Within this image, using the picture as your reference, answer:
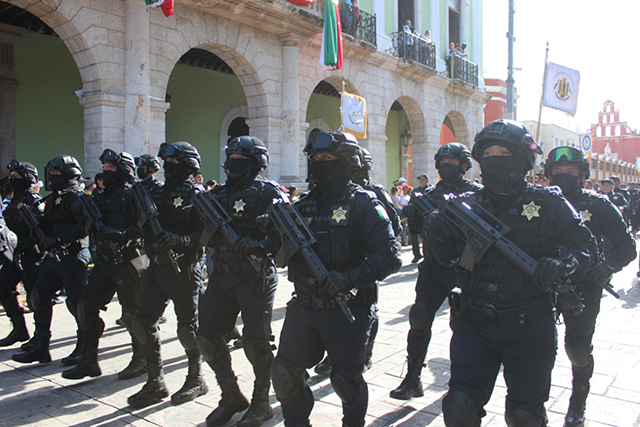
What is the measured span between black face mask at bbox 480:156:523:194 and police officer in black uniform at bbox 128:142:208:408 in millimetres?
2129

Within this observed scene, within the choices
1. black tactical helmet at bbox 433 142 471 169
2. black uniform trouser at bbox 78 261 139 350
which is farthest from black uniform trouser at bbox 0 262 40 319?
black tactical helmet at bbox 433 142 471 169

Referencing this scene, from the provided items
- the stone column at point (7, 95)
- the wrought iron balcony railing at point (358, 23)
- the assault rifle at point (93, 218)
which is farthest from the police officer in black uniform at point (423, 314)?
the wrought iron balcony railing at point (358, 23)

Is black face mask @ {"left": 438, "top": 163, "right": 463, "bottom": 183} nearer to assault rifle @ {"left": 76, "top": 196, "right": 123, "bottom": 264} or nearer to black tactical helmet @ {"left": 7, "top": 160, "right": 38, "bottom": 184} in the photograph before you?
assault rifle @ {"left": 76, "top": 196, "right": 123, "bottom": 264}

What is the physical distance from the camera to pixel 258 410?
339 cm

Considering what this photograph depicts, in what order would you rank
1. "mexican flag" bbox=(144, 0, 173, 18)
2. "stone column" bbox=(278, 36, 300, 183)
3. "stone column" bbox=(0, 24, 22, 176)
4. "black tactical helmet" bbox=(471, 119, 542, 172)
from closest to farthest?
"black tactical helmet" bbox=(471, 119, 542, 172), "mexican flag" bbox=(144, 0, 173, 18), "stone column" bbox=(0, 24, 22, 176), "stone column" bbox=(278, 36, 300, 183)

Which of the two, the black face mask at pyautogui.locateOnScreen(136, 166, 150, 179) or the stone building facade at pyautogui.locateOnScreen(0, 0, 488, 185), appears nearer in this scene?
the black face mask at pyautogui.locateOnScreen(136, 166, 150, 179)

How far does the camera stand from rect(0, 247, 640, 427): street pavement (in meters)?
3.52

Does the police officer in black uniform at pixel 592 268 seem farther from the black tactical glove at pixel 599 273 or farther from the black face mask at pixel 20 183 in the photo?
the black face mask at pixel 20 183

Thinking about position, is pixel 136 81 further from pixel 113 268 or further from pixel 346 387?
pixel 346 387

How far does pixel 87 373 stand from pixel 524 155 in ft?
12.4

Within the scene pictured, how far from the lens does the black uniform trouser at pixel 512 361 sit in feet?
7.91

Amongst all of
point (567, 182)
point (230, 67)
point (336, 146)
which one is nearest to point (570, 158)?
point (567, 182)

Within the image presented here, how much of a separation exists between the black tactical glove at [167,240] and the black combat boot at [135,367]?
117 centimetres

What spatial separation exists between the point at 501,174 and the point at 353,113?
1087 centimetres
